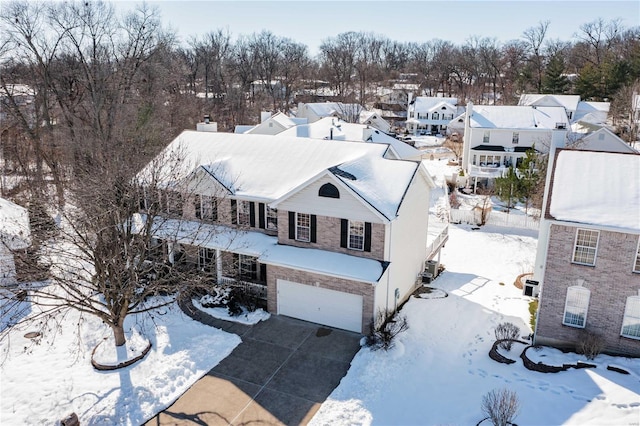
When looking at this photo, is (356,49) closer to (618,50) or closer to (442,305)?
(618,50)

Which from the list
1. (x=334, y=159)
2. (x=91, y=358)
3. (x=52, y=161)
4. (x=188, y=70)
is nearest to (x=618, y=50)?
(x=188, y=70)

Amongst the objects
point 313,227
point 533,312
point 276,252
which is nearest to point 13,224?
point 276,252

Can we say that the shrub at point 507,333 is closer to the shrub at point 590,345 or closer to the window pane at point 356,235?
the shrub at point 590,345

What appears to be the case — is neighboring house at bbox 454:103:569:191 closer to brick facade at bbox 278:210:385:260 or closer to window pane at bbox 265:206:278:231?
window pane at bbox 265:206:278:231

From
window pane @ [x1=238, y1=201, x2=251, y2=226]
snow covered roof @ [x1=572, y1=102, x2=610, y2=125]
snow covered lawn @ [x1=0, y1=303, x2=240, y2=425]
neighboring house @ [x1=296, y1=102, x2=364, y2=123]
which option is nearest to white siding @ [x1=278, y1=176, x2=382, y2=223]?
window pane @ [x1=238, y1=201, x2=251, y2=226]

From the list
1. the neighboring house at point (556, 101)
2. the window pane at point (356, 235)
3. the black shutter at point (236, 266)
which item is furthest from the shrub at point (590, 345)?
the neighboring house at point (556, 101)

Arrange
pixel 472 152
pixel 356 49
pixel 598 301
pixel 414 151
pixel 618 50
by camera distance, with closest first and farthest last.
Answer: pixel 598 301 < pixel 414 151 < pixel 472 152 < pixel 618 50 < pixel 356 49
